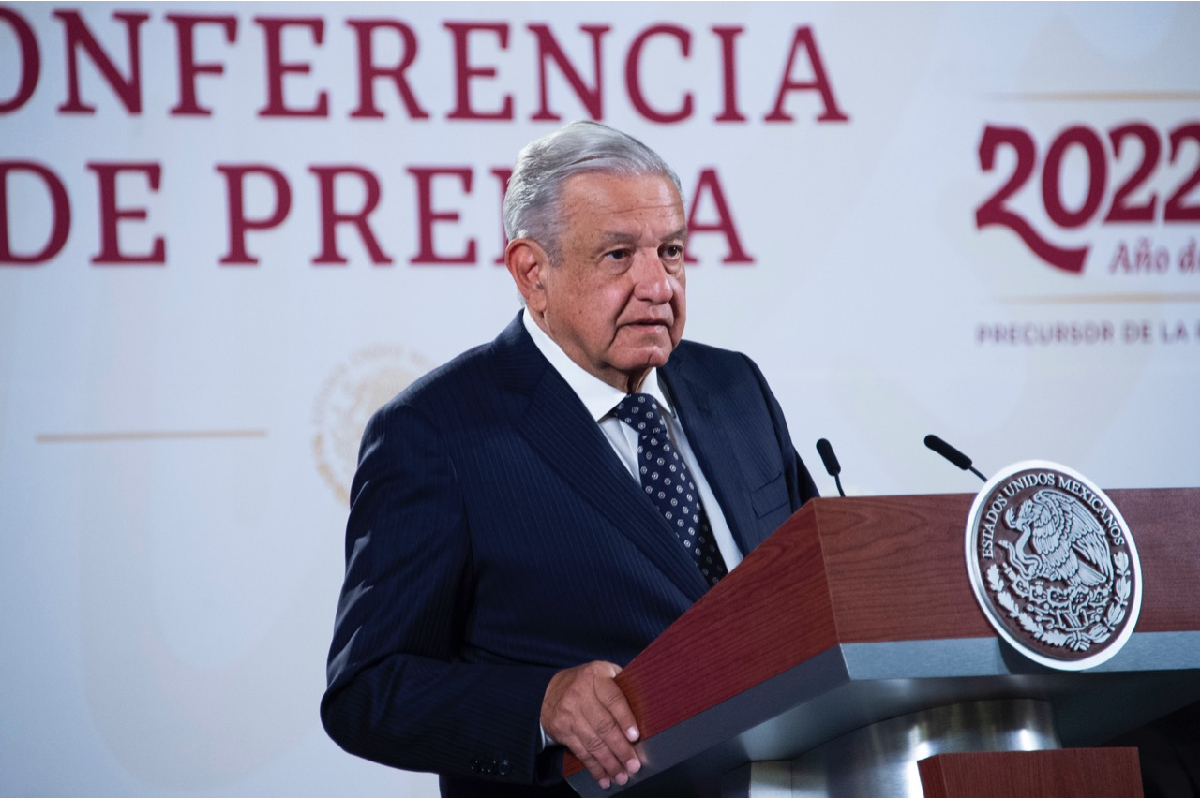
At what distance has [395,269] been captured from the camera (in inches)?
123

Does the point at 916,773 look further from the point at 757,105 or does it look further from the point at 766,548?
the point at 757,105

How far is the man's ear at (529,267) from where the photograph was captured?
6.50 ft

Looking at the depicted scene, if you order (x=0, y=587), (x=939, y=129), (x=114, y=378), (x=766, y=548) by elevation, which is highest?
(x=939, y=129)

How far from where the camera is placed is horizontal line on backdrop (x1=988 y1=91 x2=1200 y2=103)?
3367 mm

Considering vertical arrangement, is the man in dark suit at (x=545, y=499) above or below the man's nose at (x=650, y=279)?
below

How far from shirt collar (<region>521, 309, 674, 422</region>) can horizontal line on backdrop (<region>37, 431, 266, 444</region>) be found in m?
1.19

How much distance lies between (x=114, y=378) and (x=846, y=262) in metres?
1.65

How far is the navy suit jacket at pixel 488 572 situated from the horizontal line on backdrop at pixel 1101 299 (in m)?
1.64

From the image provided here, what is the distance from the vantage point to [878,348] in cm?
324

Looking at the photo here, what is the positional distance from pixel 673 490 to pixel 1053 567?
77 cm

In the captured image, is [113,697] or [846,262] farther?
[846,262]

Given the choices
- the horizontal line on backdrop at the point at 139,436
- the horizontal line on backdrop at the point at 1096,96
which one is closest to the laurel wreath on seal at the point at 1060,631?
the horizontal line on backdrop at the point at 139,436

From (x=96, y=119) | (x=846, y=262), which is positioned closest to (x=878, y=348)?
(x=846, y=262)

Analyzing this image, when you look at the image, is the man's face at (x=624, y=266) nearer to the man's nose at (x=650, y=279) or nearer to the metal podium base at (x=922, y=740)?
the man's nose at (x=650, y=279)
